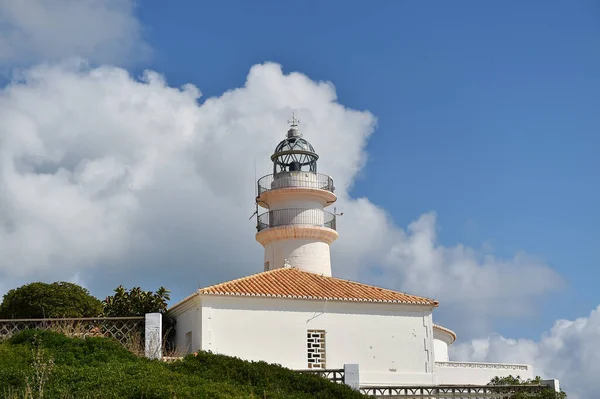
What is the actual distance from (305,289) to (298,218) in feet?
20.7

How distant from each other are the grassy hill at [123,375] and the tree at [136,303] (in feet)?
19.6

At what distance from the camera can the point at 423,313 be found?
25312mm

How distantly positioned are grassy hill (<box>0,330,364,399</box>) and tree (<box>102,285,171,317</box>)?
235 inches

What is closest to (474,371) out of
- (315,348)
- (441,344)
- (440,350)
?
(440,350)

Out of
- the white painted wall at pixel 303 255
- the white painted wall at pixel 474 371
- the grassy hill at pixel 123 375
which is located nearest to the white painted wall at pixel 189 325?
the grassy hill at pixel 123 375

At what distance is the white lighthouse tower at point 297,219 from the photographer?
30.5 m

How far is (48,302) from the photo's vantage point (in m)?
25.1

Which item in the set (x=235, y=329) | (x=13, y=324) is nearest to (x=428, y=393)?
(x=235, y=329)

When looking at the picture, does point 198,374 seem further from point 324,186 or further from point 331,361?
point 324,186

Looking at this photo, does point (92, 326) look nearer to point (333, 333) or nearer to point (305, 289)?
point (305, 289)

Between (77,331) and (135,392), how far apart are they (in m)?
8.15

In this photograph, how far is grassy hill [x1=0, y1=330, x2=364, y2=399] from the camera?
1512 centimetres

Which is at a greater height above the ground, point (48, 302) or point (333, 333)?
point (48, 302)

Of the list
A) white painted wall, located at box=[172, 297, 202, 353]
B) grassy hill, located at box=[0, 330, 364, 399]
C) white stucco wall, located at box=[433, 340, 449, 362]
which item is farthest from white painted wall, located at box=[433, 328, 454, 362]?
grassy hill, located at box=[0, 330, 364, 399]
